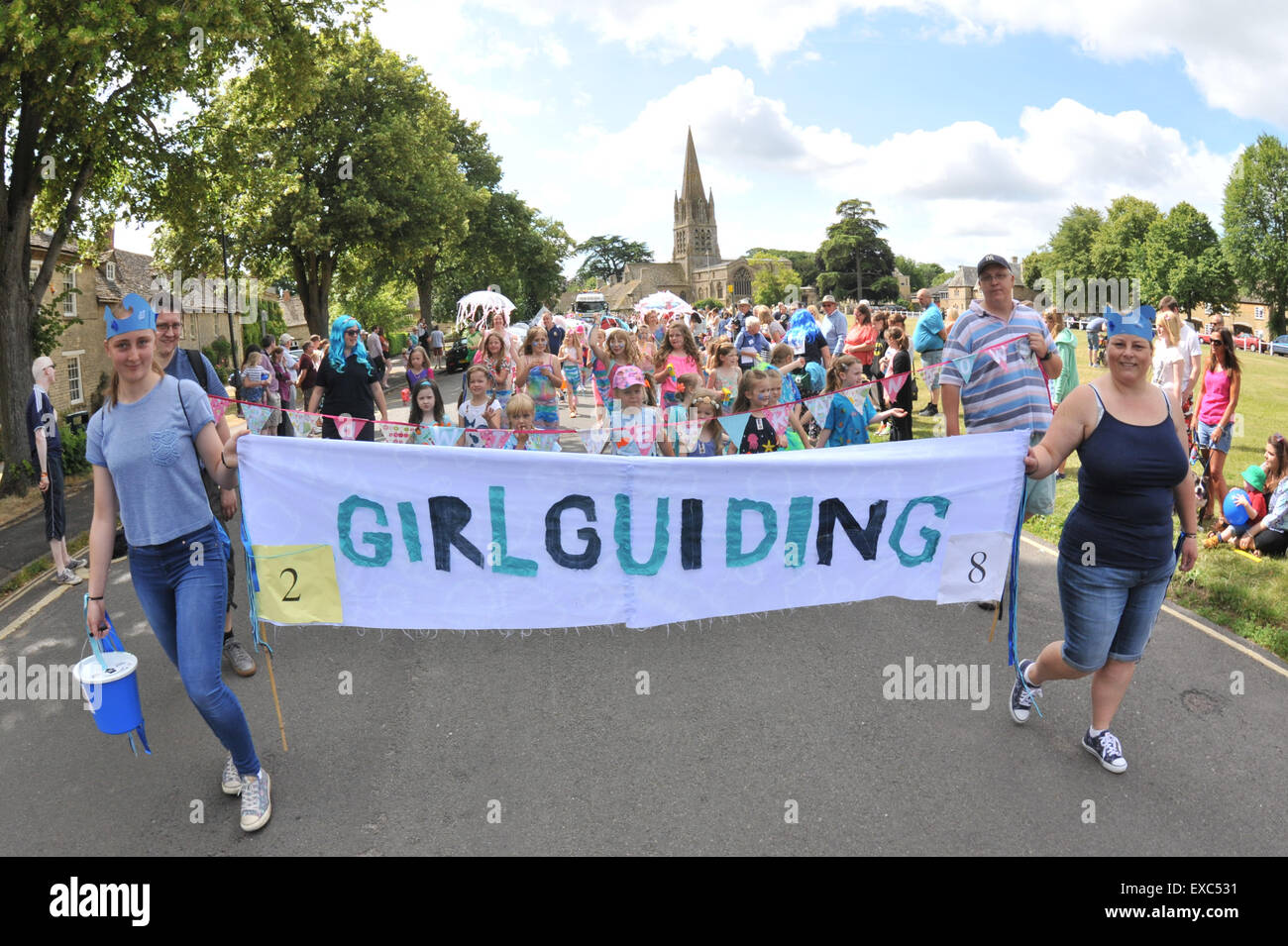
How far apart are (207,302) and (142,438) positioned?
44.8 meters

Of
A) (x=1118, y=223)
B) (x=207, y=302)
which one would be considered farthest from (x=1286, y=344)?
(x=207, y=302)

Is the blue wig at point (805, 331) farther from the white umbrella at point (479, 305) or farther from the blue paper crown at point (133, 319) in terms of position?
the white umbrella at point (479, 305)

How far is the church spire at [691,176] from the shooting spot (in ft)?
589

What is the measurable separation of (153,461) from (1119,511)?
439 centimetres

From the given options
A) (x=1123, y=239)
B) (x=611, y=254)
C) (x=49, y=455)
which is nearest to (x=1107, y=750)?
(x=49, y=455)

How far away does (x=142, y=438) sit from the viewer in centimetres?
383

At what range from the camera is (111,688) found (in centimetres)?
383

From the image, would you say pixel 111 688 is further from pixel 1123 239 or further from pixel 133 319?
pixel 1123 239

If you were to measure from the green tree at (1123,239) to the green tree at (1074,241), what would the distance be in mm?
8055

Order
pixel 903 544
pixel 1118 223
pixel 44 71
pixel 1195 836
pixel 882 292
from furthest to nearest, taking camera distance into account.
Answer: pixel 882 292, pixel 1118 223, pixel 44 71, pixel 903 544, pixel 1195 836

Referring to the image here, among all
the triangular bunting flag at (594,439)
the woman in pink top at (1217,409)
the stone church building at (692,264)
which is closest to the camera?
the triangular bunting flag at (594,439)

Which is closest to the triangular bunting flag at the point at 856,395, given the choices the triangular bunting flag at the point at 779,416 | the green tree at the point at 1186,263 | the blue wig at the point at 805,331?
the triangular bunting flag at the point at 779,416

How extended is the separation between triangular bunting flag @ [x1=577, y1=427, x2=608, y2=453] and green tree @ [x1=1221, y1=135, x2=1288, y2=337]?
8578 centimetres

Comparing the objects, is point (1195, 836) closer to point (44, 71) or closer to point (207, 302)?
point (44, 71)
